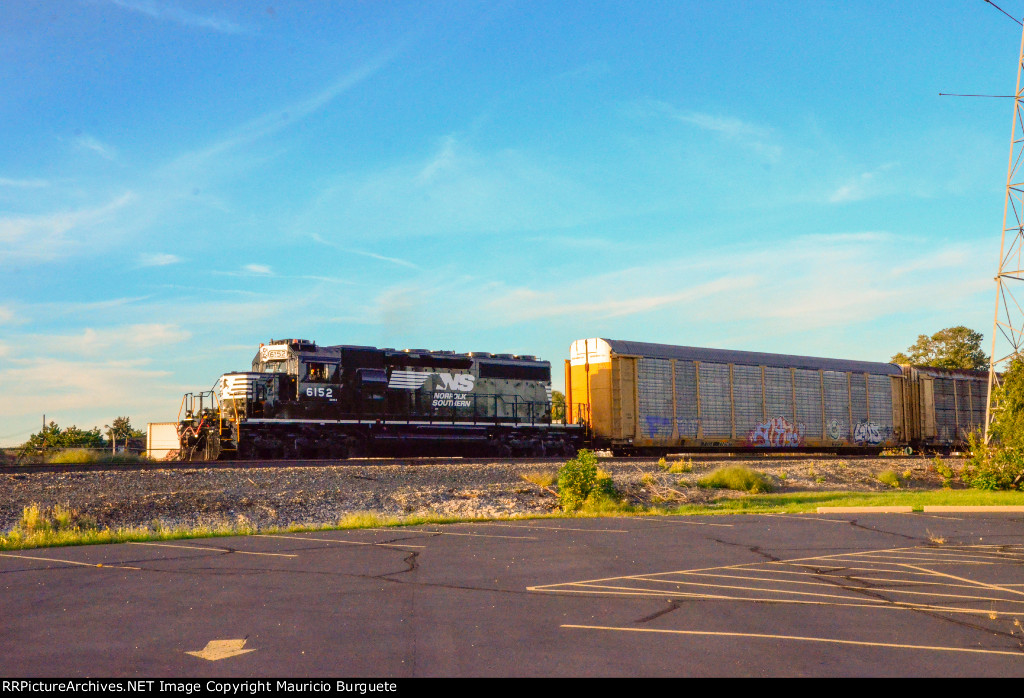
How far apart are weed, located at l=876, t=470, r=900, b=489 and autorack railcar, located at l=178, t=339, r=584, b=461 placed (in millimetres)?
9993

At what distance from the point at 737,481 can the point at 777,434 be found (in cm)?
1196

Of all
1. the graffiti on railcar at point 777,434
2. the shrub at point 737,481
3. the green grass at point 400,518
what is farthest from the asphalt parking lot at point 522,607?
the graffiti on railcar at point 777,434

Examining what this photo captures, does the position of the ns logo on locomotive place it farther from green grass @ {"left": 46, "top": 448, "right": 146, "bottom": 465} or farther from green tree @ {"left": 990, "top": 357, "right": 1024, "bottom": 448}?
green tree @ {"left": 990, "top": 357, "right": 1024, "bottom": 448}

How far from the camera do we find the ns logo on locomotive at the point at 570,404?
25719 mm

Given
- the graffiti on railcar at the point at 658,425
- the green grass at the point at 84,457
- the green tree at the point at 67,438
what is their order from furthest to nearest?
the green tree at the point at 67,438 < the graffiti on railcar at the point at 658,425 < the green grass at the point at 84,457

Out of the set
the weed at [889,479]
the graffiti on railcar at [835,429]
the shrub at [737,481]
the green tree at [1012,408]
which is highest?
the green tree at [1012,408]

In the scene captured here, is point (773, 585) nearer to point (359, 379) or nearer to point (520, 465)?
point (520, 465)

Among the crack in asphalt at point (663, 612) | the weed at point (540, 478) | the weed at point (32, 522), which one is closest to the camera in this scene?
the crack in asphalt at point (663, 612)

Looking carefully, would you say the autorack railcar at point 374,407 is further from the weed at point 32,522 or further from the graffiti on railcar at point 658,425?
the weed at point 32,522

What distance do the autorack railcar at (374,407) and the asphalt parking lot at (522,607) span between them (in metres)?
13.4

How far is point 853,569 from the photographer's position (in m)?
9.14

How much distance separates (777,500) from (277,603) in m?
15.5

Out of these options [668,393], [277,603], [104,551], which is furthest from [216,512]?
[668,393]

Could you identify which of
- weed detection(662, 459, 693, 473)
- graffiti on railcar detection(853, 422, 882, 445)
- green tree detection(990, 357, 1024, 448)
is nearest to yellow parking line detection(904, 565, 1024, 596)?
weed detection(662, 459, 693, 473)
